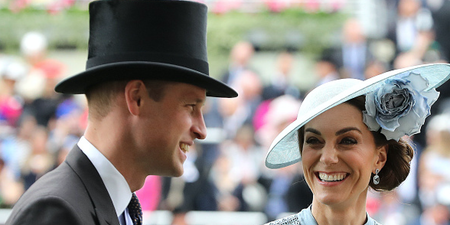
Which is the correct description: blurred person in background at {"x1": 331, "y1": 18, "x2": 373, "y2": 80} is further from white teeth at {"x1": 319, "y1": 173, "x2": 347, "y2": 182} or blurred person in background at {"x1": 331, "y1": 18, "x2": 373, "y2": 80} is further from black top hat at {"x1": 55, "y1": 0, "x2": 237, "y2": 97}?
black top hat at {"x1": 55, "y1": 0, "x2": 237, "y2": 97}

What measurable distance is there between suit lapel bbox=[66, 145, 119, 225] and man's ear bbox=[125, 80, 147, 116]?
0.91 feet

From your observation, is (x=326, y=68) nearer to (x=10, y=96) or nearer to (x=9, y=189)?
(x=10, y=96)

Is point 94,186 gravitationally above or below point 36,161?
above

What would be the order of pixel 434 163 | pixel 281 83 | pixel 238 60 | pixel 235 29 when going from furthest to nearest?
pixel 235 29 < pixel 238 60 < pixel 281 83 < pixel 434 163

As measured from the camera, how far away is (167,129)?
2.46 meters

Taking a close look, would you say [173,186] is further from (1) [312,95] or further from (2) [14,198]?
(1) [312,95]

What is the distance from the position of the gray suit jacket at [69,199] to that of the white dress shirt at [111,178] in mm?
25

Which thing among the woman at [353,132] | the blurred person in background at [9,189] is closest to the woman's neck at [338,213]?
the woman at [353,132]

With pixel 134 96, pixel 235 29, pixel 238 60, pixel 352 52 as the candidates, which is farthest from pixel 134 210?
pixel 235 29

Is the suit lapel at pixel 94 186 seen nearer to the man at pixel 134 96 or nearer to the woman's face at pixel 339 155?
the man at pixel 134 96

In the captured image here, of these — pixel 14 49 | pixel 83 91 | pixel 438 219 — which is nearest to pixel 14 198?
pixel 14 49

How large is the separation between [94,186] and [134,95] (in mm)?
399

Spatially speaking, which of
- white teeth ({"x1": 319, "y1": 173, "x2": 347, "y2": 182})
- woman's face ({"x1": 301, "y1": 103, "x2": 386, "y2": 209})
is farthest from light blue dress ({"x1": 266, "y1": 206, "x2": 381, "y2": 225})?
white teeth ({"x1": 319, "y1": 173, "x2": 347, "y2": 182})

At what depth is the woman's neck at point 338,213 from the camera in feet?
9.14
